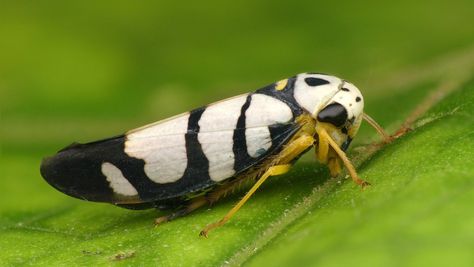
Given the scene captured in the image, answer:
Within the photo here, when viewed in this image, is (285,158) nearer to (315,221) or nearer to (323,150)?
(323,150)

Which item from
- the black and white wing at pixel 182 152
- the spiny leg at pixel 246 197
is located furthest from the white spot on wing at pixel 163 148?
the spiny leg at pixel 246 197

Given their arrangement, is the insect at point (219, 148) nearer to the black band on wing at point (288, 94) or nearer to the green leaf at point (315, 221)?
the black band on wing at point (288, 94)

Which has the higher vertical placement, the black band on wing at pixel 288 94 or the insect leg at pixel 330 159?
the black band on wing at pixel 288 94

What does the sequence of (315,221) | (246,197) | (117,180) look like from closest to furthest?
(315,221) → (246,197) → (117,180)

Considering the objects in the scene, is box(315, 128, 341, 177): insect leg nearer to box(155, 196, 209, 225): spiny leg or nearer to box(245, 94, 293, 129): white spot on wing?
box(245, 94, 293, 129): white spot on wing

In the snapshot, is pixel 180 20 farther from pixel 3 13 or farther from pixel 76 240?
pixel 76 240

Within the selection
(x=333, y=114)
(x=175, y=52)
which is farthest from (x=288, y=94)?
(x=175, y=52)
